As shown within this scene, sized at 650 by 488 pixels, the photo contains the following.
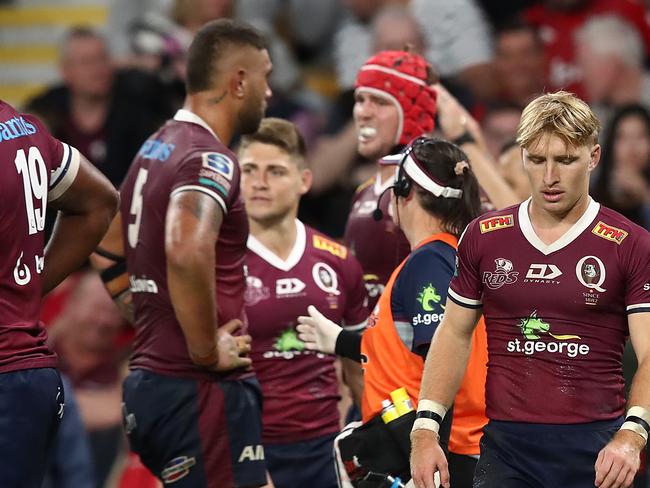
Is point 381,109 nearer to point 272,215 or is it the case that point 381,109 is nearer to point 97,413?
point 272,215

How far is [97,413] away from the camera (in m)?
9.62

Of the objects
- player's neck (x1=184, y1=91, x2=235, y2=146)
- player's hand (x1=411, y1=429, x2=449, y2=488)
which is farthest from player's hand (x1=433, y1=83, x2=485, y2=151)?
player's hand (x1=411, y1=429, x2=449, y2=488)

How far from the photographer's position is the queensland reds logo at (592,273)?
4.90 m

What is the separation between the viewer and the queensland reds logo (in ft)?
16.1

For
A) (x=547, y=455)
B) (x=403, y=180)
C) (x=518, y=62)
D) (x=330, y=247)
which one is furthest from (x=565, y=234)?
(x=518, y=62)

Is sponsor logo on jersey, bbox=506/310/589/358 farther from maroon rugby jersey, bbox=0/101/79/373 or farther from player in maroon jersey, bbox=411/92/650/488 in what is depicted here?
maroon rugby jersey, bbox=0/101/79/373

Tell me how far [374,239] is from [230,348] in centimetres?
133

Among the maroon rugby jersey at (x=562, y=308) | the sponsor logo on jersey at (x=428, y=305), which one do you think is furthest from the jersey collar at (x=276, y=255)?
the maroon rugby jersey at (x=562, y=308)

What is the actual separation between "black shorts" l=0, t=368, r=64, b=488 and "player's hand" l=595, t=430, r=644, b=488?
205cm

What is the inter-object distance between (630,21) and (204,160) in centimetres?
607

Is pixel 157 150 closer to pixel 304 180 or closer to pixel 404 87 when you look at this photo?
→ pixel 304 180

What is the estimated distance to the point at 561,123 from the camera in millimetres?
4930

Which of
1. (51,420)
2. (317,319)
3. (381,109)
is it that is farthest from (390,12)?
(51,420)

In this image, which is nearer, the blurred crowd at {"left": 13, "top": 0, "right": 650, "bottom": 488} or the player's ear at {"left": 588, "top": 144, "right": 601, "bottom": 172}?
the player's ear at {"left": 588, "top": 144, "right": 601, "bottom": 172}
